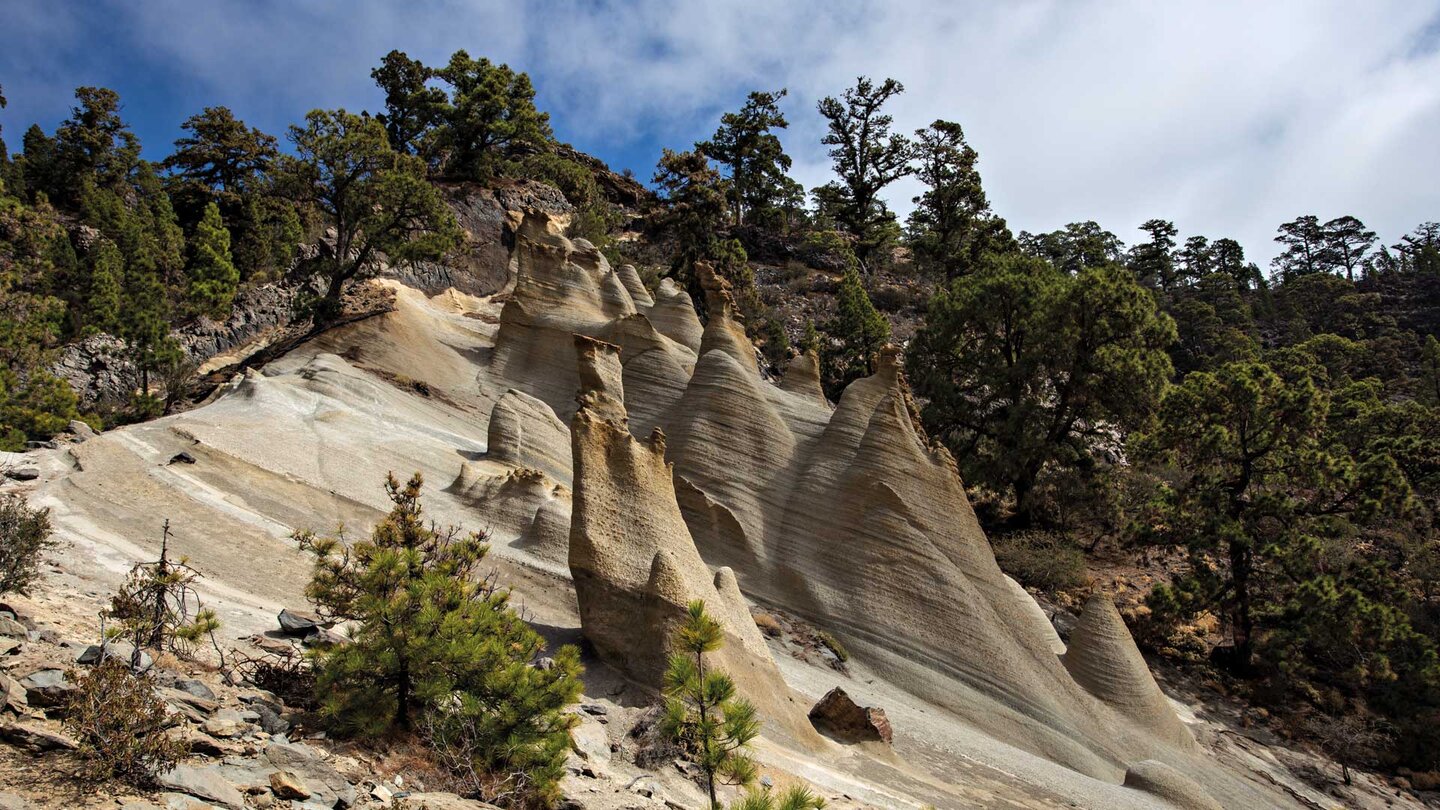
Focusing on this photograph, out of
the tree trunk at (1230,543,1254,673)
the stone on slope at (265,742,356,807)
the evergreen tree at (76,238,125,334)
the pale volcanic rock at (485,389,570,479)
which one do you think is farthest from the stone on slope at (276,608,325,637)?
the evergreen tree at (76,238,125,334)

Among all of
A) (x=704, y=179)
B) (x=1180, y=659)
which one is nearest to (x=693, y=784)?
(x=1180, y=659)

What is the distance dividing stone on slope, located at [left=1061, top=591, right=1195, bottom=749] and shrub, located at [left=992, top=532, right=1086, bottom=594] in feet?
20.8

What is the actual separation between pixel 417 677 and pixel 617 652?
159 inches

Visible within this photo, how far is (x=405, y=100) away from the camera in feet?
176

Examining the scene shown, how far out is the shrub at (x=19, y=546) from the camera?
8.03 m

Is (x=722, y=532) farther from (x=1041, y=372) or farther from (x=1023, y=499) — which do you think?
(x=1041, y=372)

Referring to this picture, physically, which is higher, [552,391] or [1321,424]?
[1321,424]

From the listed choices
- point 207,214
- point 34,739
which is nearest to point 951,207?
point 207,214

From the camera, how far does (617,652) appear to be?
36.5ft

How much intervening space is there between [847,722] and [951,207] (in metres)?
45.4

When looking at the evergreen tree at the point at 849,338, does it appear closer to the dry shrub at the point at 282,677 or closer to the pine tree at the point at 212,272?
the pine tree at the point at 212,272

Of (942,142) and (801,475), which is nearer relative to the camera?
(801,475)

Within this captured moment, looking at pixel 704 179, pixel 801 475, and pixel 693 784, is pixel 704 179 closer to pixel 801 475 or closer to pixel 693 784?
pixel 801 475

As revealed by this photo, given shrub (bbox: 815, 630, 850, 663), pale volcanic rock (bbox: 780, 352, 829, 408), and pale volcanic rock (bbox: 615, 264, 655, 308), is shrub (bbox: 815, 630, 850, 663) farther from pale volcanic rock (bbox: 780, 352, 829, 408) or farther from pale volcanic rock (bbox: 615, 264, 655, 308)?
pale volcanic rock (bbox: 615, 264, 655, 308)
